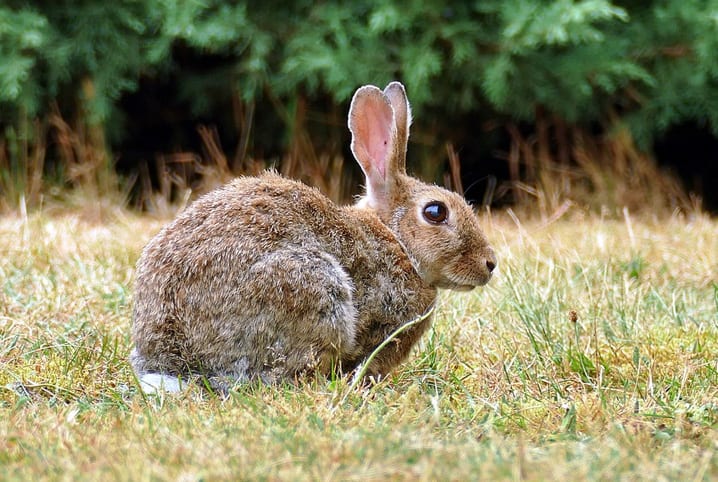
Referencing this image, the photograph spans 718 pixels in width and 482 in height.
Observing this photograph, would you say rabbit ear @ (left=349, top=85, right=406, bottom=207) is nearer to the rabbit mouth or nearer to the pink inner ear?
the pink inner ear

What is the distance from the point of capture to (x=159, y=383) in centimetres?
364

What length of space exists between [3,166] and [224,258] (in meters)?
5.51

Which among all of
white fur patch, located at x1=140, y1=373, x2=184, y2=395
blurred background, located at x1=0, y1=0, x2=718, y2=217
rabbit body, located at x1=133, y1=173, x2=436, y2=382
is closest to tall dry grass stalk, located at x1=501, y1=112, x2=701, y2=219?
blurred background, located at x1=0, y1=0, x2=718, y2=217

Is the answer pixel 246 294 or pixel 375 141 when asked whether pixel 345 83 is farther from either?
pixel 246 294

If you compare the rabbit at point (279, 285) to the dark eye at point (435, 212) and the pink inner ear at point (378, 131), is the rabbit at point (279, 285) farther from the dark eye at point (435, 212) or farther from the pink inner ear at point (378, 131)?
the pink inner ear at point (378, 131)

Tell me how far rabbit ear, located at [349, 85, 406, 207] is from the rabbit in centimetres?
18

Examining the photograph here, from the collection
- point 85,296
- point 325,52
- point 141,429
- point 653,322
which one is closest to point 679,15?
point 325,52

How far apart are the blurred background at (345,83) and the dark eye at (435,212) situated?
3019mm

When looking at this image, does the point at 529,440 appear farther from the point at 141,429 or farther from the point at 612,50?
the point at 612,50

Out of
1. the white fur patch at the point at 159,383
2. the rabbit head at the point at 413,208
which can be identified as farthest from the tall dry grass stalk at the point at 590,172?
the white fur patch at the point at 159,383

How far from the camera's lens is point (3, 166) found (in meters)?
8.52

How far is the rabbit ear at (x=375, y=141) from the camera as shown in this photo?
4.38 m

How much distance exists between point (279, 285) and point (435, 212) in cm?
96

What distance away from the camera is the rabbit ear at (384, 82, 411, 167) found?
4434 mm
